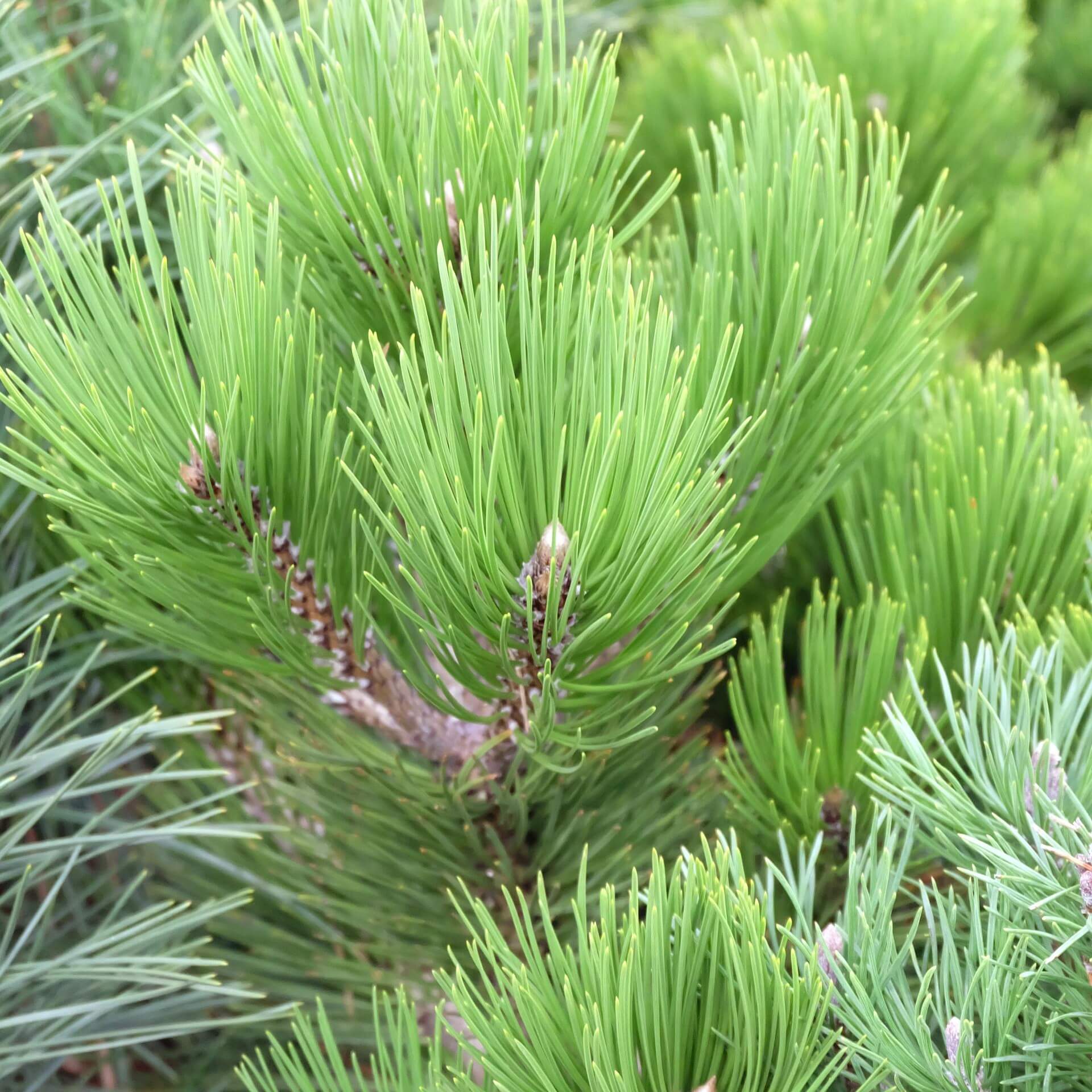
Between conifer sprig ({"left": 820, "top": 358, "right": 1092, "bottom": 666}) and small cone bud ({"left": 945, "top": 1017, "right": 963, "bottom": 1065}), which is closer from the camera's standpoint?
small cone bud ({"left": 945, "top": 1017, "right": 963, "bottom": 1065})

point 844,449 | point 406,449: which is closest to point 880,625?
point 844,449

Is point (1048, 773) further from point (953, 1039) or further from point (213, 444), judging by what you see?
point (213, 444)

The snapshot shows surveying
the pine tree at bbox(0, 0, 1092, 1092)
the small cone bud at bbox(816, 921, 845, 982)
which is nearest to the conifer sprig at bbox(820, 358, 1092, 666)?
the pine tree at bbox(0, 0, 1092, 1092)

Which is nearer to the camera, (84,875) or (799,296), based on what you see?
(799,296)

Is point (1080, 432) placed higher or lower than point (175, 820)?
higher

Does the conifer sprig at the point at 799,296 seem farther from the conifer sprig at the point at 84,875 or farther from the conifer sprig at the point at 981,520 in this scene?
the conifer sprig at the point at 84,875

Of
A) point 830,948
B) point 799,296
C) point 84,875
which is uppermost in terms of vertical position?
point 799,296

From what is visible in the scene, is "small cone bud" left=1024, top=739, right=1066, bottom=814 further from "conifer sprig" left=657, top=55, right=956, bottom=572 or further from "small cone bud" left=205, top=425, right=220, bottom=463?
"small cone bud" left=205, top=425, right=220, bottom=463

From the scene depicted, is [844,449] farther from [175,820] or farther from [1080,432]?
[175,820]

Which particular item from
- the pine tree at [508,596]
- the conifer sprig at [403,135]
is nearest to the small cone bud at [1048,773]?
the pine tree at [508,596]

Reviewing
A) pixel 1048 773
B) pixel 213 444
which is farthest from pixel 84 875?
pixel 1048 773

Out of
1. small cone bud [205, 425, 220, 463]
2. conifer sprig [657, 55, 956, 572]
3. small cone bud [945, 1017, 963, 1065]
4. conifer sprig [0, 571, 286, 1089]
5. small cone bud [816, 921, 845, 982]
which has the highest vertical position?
conifer sprig [657, 55, 956, 572]
